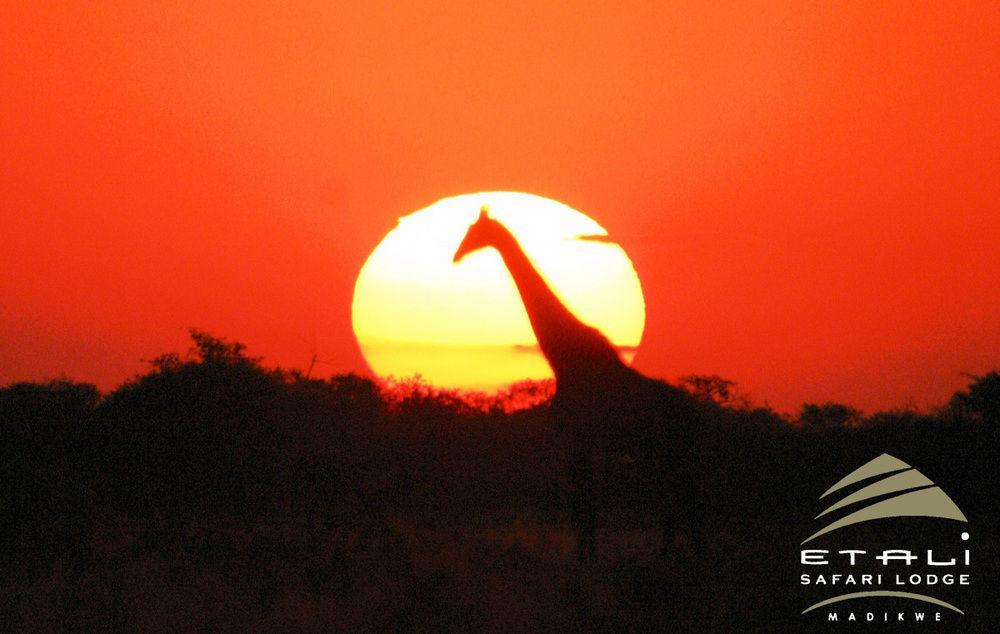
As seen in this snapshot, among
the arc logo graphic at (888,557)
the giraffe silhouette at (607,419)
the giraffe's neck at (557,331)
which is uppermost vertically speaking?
the giraffe's neck at (557,331)

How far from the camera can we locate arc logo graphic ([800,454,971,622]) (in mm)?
9547

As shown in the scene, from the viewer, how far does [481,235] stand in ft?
41.2

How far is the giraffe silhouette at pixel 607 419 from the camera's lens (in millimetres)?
10578

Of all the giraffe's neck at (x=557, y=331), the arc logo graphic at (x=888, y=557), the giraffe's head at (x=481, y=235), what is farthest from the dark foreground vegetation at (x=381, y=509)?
the giraffe's head at (x=481, y=235)

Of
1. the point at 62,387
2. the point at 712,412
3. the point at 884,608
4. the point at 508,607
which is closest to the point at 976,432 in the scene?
the point at 712,412

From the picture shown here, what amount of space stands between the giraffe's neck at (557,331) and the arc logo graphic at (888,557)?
2722 millimetres

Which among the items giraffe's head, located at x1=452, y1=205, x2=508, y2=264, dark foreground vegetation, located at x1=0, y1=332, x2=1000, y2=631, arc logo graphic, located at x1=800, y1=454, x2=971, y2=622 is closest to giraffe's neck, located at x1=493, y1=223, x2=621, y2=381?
giraffe's head, located at x1=452, y1=205, x2=508, y2=264

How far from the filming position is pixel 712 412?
19547 mm

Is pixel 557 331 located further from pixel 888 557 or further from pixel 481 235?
pixel 888 557

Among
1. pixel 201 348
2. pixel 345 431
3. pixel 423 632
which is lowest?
pixel 423 632

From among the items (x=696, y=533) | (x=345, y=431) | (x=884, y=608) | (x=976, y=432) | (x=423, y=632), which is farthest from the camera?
(x=976, y=432)

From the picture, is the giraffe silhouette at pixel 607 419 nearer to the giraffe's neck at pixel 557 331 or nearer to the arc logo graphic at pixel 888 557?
the giraffe's neck at pixel 557 331

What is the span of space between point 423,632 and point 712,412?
11.8m

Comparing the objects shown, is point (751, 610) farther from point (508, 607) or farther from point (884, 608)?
point (508, 607)
